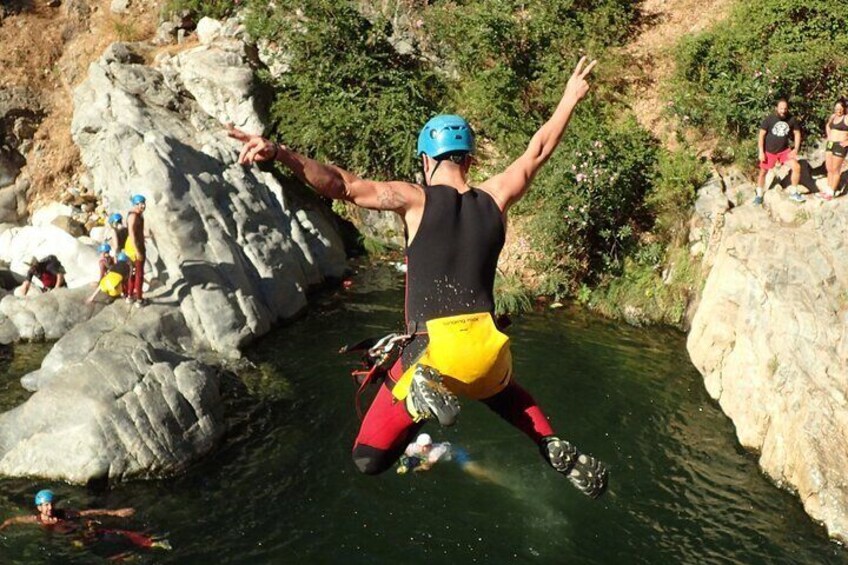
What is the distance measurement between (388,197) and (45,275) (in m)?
15.3

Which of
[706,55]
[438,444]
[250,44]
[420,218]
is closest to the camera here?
[420,218]

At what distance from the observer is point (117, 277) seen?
16.4 m

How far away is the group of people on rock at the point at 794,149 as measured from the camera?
15.7 m

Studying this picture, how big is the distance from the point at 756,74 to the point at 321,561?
1508 cm

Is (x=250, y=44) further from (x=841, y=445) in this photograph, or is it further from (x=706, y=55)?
(x=841, y=445)

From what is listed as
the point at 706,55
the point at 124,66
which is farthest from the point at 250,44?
the point at 706,55

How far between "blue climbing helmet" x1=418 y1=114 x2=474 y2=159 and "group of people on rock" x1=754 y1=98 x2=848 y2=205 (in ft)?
40.2

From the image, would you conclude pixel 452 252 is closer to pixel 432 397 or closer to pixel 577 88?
pixel 432 397

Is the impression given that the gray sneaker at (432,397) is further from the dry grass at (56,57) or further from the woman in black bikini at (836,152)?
the dry grass at (56,57)

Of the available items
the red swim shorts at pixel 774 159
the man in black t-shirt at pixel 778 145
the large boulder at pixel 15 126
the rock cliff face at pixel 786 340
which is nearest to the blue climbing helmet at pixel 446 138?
the rock cliff face at pixel 786 340

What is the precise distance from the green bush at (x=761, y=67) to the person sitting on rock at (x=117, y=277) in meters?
13.0

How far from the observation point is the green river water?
1085 cm

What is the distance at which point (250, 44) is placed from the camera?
75.5 ft

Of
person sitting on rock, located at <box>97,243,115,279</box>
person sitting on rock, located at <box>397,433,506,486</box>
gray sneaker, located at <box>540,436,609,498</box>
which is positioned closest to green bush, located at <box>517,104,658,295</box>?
person sitting on rock, located at <box>397,433,506,486</box>
